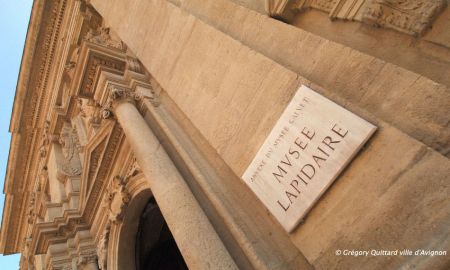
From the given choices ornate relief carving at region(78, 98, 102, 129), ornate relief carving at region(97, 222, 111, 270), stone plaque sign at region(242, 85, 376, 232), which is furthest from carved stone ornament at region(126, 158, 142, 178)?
stone plaque sign at region(242, 85, 376, 232)

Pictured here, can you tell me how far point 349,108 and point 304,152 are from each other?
1.37ft

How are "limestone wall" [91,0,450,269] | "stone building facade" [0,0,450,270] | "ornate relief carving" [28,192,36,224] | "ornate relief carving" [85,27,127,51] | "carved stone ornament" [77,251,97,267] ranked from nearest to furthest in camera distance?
"limestone wall" [91,0,450,269] → "stone building facade" [0,0,450,270] → "carved stone ornament" [77,251,97,267] → "ornate relief carving" [85,27,127,51] → "ornate relief carving" [28,192,36,224]

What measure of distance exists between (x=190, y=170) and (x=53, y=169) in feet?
21.9

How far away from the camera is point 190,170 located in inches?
159

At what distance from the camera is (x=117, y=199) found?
602cm

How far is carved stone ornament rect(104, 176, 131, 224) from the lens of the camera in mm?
5758

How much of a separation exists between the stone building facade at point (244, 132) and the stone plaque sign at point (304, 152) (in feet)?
0.24

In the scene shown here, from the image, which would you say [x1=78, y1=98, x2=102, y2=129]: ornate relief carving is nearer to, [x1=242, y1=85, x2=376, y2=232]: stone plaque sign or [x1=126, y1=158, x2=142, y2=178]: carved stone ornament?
[x1=126, y1=158, x2=142, y2=178]: carved stone ornament

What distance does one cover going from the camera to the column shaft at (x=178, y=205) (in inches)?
117

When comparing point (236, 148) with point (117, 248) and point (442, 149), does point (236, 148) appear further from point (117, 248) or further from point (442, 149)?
point (117, 248)

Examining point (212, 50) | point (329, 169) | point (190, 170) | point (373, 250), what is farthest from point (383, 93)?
point (190, 170)

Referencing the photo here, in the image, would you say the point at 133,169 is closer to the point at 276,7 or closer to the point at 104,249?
the point at 104,249

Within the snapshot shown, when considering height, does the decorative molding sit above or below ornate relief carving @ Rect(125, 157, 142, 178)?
below

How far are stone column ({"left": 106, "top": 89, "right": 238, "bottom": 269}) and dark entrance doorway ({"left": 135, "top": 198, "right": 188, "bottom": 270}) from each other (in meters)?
2.15
